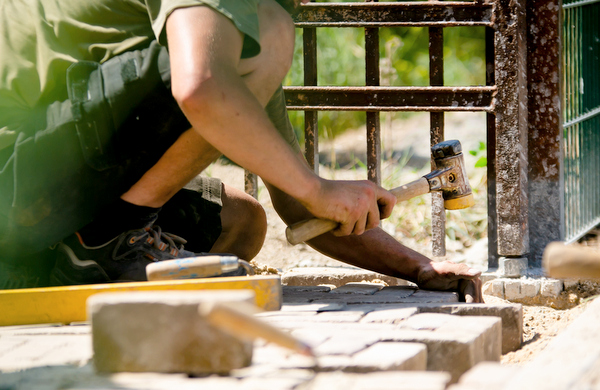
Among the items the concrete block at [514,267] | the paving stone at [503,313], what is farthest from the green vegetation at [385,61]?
the paving stone at [503,313]

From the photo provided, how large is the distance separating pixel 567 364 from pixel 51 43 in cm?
187

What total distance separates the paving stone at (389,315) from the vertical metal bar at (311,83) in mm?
1304

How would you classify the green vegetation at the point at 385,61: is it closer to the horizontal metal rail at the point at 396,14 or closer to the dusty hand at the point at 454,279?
the horizontal metal rail at the point at 396,14

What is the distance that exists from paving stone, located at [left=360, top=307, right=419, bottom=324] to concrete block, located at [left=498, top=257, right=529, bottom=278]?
1133 mm

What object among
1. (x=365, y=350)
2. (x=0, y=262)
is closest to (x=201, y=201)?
(x=0, y=262)

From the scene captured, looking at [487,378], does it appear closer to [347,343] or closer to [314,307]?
[347,343]

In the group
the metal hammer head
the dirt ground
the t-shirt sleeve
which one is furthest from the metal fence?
the t-shirt sleeve

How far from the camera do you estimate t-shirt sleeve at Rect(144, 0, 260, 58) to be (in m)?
1.91

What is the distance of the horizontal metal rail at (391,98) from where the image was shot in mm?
3076

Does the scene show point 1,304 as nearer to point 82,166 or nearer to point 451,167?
point 82,166

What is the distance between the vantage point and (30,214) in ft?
7.26

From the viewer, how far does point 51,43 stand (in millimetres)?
2252

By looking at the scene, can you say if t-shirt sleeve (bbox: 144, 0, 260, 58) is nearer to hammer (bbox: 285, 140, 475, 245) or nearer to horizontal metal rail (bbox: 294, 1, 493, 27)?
hammer (bbox: 285, 140, 475, 245)

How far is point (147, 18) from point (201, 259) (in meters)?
0.88
